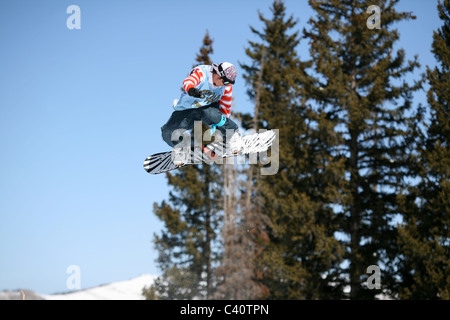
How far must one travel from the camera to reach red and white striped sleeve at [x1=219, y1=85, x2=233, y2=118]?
8.32m

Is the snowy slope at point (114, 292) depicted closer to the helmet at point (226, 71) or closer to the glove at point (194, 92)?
the glove at point (194, 92)

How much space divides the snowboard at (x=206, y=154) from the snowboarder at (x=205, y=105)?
11cm

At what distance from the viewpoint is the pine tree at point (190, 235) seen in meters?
32.4

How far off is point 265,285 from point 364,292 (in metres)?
5.78

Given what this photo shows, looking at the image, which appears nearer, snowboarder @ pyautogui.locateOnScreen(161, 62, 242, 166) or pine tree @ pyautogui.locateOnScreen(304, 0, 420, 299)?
snowboarder @ pyautogui.locateOnScreen(161, 62, 242, 166)

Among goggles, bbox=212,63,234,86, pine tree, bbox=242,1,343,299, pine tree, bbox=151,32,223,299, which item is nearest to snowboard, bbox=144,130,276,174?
goggles, bbox=212,63,234,86

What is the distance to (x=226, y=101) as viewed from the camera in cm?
843

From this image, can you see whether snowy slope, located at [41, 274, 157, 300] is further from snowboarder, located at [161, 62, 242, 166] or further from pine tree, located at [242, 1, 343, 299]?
snowboarder, located at [161, 62, 242, 166]

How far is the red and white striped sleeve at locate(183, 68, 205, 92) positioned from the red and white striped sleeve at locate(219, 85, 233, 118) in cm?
63

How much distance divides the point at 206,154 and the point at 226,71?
1880 mm

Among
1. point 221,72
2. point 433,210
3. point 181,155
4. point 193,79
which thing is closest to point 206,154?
point 181,155

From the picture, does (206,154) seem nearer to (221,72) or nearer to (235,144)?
(235,144)

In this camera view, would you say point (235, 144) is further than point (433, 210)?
No
